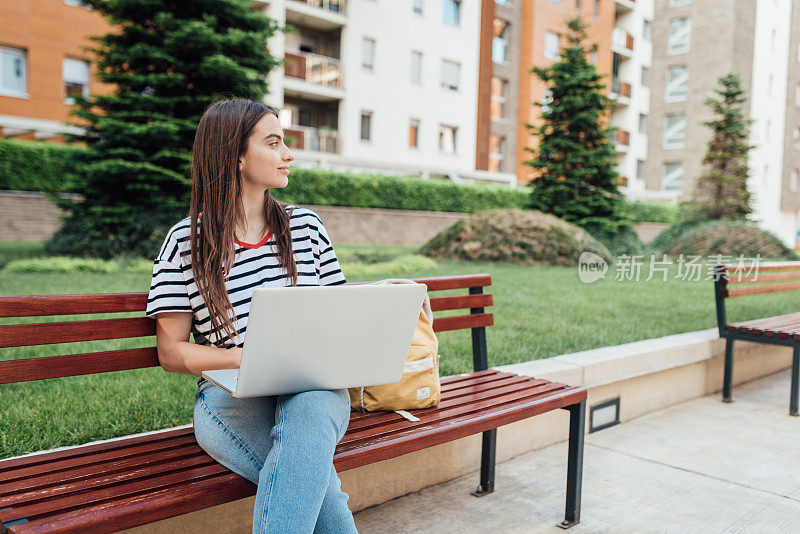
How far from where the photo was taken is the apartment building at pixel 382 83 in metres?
22.9

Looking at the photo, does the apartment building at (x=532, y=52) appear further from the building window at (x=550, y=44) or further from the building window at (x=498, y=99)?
the building window at (x=498, y=99)

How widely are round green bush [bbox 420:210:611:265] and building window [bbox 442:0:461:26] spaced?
55.2 ft

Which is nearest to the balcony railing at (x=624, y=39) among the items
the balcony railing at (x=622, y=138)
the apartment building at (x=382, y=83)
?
the balcony railing at (x=622, y=138)

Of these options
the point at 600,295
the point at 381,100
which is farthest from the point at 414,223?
the point at 600,295

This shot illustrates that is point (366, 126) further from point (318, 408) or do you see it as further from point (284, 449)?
Result: point (284, 449)

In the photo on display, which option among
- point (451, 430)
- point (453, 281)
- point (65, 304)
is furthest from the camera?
point (453, 281)

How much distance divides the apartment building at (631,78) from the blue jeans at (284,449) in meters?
→ 38.4

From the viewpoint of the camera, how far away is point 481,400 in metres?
2.80

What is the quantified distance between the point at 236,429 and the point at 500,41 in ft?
105

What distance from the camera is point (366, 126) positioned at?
24.7 metres

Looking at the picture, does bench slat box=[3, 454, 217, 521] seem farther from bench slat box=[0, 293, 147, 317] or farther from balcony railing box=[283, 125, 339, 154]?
balcony railing box=[283, 125, 339, 154]

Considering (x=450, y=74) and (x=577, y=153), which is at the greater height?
(x=450, y=74)

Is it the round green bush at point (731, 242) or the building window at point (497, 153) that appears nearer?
the round green bush at point (731, 242)

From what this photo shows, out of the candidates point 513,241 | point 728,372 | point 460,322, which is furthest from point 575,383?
point 513,241
